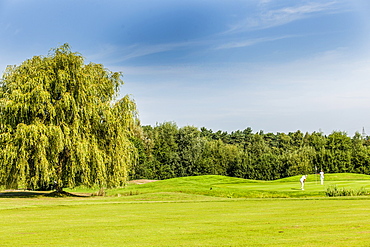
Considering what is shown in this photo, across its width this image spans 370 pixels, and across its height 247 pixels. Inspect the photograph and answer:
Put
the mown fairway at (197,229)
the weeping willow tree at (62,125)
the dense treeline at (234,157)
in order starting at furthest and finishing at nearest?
the dense treeline at (234,157)
the weeping willow tree at (62,125)
the mown fairway at (197,229)

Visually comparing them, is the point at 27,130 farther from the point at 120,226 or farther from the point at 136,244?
the point at 136,244

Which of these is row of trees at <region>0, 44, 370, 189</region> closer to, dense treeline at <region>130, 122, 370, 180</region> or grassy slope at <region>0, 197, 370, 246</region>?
grassy slope at <region>0, 197, 370, 246</region>

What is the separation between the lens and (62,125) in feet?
95.2

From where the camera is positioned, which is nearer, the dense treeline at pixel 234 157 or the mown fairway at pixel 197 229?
the mown fairway at pixel 197 229

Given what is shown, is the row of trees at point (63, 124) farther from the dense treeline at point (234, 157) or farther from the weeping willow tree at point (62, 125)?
the dense treeline at point (234, 157)

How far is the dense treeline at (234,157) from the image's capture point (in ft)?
220

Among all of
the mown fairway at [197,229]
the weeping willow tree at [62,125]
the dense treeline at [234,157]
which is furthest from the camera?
the dense treeline at [234,157]

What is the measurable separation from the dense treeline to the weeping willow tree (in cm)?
3264

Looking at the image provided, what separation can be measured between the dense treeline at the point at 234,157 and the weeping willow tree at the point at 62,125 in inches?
1285

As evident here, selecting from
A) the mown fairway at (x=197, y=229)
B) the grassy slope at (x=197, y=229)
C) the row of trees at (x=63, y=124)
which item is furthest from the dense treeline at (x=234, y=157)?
the mown fairway at (x=197, y=229)

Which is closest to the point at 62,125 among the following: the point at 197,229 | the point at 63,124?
the point at 63,124

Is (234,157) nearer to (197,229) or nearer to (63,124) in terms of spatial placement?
(63,124)

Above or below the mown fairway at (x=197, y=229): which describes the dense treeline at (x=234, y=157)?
above

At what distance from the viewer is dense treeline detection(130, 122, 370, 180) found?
66938mm
